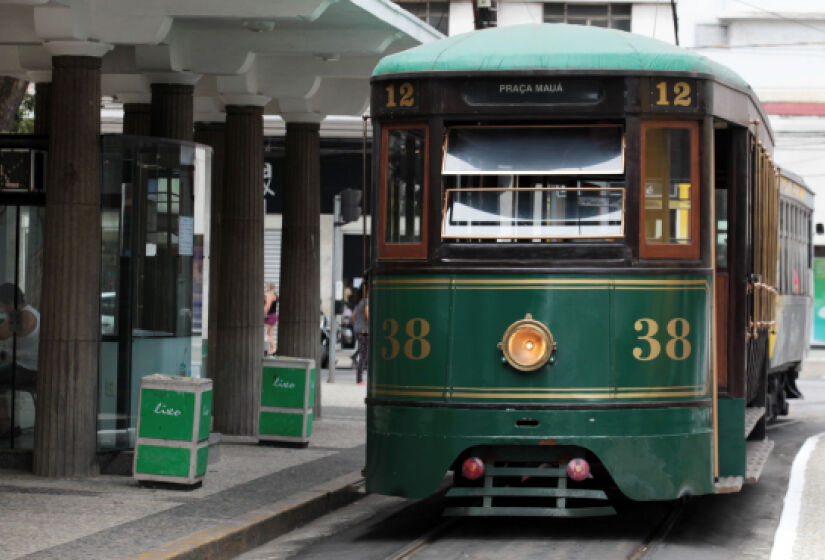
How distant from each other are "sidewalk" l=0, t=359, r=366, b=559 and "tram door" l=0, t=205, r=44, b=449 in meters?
0.54

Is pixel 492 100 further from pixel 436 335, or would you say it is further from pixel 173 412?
pixel 173 412

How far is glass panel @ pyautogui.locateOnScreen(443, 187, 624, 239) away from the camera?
1064 cm

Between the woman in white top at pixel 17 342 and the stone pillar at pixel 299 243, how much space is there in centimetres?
539

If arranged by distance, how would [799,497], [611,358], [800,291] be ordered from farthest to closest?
[800,291] → [799,497] → [611,358]

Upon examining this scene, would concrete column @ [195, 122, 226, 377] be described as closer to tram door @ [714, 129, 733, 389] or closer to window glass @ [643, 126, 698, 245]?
tram door @ [714, 129, 733, 389]

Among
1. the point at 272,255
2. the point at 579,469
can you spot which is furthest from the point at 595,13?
the point at 579,469

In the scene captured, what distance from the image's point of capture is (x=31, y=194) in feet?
45.4

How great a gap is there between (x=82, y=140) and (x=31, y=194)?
797 mm

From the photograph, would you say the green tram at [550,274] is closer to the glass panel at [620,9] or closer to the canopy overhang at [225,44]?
the canopy overhang at [225,44]

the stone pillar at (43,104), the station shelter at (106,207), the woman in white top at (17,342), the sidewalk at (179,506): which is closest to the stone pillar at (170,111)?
the station shelter at (106,207)

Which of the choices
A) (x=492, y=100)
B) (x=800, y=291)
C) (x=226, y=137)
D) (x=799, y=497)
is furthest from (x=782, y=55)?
(x=492, y=100)

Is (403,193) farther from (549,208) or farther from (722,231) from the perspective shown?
(722,231)

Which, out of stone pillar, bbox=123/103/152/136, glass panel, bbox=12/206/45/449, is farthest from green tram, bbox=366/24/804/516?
stone pillar, bbox=123/103/152/136

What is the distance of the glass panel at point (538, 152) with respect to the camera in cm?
1065
